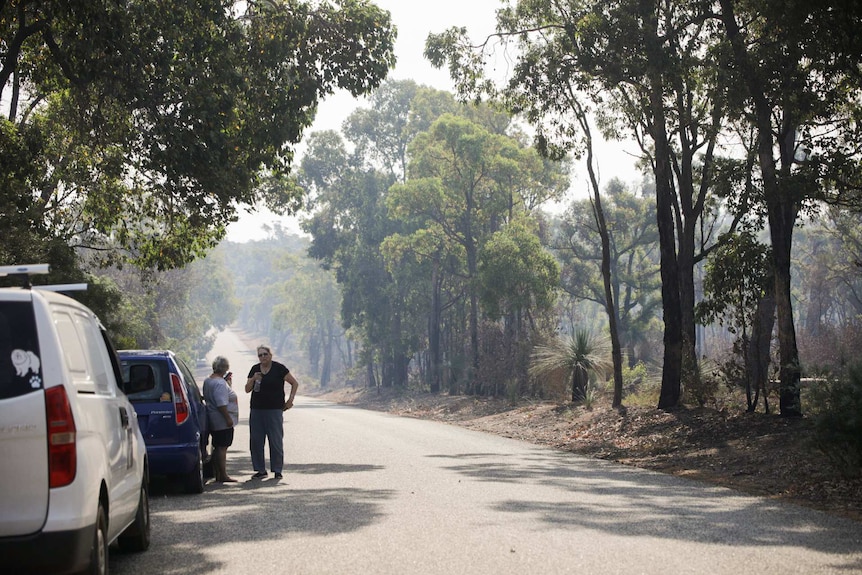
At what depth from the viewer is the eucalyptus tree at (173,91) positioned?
16203mm

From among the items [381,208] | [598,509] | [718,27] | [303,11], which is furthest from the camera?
[381,208]

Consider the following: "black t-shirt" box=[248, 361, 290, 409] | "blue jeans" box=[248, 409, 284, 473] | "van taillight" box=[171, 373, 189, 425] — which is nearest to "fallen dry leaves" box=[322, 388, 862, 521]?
Result: "blue jeans" box=[248, 409, 284, 473]

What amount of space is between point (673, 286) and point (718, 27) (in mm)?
5907

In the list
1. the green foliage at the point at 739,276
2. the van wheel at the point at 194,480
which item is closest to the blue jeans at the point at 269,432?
the van wheel at the point at 194,480

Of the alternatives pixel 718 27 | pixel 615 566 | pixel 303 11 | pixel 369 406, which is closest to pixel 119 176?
pixel 303 11

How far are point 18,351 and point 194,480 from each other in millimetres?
7775

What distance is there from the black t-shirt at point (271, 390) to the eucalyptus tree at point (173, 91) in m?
3.88

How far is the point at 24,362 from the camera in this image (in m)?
5.72

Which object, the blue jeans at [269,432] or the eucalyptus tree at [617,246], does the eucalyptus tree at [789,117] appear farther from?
the eucalyptus tree at [617,246]

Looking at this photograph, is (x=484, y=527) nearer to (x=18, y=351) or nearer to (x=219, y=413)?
(x=18, y=351)

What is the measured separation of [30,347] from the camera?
228 inches

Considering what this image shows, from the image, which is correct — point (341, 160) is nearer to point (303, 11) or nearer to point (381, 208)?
point (381, 208)

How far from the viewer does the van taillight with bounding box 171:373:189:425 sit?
1310 cm

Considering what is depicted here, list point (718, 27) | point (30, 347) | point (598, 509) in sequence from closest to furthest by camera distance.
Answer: point (30, 347), point (598, 509), point (718, 27)
